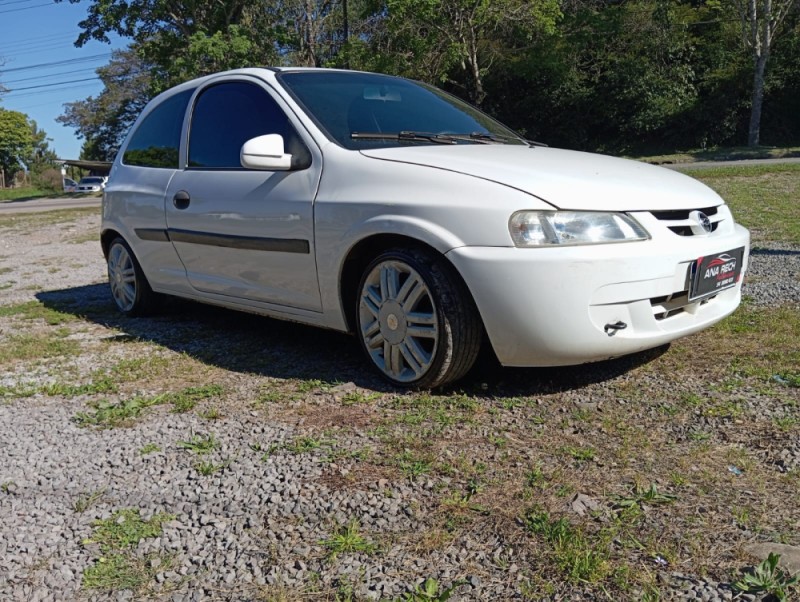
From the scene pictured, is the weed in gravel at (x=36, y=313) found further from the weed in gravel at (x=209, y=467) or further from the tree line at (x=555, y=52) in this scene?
the tree line at (x=555, y=52)

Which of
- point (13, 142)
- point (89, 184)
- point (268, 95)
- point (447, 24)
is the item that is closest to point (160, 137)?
point (268, 95)

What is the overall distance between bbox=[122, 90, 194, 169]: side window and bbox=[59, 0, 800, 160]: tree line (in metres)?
17.8

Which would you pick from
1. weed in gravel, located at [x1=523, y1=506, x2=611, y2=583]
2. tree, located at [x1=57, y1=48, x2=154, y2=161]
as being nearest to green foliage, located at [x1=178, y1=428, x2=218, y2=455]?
weed in gravel, located at [x1=523, y1=506, x2=611, y2=583]

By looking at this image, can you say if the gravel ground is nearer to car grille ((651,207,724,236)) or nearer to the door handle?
car grille ((651,207,724,236))

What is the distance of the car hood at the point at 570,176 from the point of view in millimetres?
3153

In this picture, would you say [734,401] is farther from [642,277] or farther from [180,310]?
[180,310]

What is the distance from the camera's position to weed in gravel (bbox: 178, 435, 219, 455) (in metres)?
2.99

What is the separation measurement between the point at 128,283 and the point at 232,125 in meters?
1.82

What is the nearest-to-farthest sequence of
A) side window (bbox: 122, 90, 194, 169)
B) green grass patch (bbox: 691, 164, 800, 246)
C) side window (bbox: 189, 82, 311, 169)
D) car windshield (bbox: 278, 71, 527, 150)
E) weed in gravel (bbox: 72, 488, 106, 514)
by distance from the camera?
weed in gravel (bbox: 72, 488, 106, 514)
car windshield (bbox: 278, 71, 527, 150)
side window (bbox: 189, 82, 311, 169)
side window (bbox: 122, 90, 194, 169)
green grass patch (bbox: 691, 164, 800, 246)

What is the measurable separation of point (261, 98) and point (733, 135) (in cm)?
2729

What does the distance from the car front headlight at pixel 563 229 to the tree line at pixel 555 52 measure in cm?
2087

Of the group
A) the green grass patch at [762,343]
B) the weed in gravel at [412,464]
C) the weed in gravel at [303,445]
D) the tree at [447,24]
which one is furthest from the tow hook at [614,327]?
the tree at [447,24]

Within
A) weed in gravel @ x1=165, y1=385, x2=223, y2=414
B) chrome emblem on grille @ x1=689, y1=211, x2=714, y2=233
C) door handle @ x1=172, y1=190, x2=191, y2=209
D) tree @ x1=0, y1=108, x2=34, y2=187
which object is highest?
tree @ x1=0, y1=108, x2=34, y2=187

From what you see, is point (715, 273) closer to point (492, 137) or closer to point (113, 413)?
point (492, 137)
